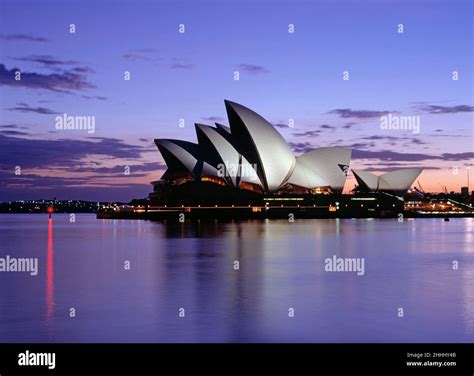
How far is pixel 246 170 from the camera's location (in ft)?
203

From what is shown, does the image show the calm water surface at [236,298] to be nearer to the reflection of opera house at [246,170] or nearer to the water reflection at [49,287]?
the water reflection at [49,287]

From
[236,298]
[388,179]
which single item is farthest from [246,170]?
[236,298]

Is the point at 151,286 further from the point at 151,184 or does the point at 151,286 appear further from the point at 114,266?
the point at 151,184

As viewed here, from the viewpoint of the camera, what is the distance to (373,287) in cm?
1656

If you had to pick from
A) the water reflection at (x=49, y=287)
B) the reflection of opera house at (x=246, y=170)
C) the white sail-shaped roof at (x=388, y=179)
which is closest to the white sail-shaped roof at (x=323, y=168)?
the reflection of opera house at (x=246, y=170)

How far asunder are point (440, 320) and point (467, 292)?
3.90 m

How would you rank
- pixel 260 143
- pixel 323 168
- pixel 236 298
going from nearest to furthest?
pixel 236 298
pixel 260 143
pixel 323 168

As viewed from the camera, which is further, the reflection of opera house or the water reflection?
the reflection of opera house

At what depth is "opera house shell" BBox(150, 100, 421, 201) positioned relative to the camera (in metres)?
57.7

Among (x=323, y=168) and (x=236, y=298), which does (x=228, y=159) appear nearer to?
(x=323, y=168)

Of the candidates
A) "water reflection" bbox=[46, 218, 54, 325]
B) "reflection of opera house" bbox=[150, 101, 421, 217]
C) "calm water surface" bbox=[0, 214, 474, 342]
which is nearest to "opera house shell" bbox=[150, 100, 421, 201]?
"reflection of opera house" bbox=[150, 101, 421, 217]

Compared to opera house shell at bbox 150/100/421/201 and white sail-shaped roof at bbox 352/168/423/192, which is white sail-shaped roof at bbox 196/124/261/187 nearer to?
opera house shell at bbox 150/100/421/201

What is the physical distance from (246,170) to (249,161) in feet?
6.32

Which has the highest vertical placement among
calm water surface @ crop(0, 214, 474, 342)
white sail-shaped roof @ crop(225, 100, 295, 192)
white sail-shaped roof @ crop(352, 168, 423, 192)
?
white sail-shaped roof @ crop(225, 100, 295, 192)
